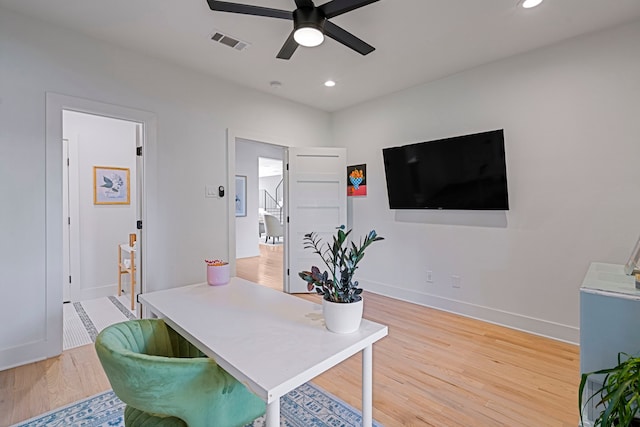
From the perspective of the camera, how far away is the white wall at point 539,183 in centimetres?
251

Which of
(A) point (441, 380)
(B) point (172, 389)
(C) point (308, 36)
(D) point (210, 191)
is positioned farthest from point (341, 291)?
(D) point (210, 191)

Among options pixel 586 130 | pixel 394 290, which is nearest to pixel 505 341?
pixel 394 290

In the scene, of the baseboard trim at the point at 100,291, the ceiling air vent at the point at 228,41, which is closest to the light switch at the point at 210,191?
the ceiling air vent at the point at 228,41

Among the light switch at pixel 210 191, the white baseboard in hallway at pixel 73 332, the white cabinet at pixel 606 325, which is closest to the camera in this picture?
the white cabinet at pixel 606 325

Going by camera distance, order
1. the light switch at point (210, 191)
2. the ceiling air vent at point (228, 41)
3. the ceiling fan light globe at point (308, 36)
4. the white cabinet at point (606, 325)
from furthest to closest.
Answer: the light switch at point (210, 191) < the ceiling air vent at point (228, 41) < the ceiling fan light globe at point (308, 36) < the white cabinet at point (606, 325)

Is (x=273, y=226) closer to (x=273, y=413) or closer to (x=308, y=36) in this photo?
(x=308, y=36)

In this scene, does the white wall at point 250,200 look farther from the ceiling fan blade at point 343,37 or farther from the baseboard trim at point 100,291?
the ceiling fan blade at point 343,37

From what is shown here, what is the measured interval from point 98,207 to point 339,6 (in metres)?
3.88

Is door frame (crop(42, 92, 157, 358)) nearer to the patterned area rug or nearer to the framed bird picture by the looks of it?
the patterned area rug

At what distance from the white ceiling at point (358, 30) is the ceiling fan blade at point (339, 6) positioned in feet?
1.51

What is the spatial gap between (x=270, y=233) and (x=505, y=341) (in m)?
6.86

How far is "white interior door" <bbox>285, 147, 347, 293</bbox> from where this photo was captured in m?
4.27

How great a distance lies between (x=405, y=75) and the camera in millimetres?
3434

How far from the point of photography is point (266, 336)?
48.6 inches
